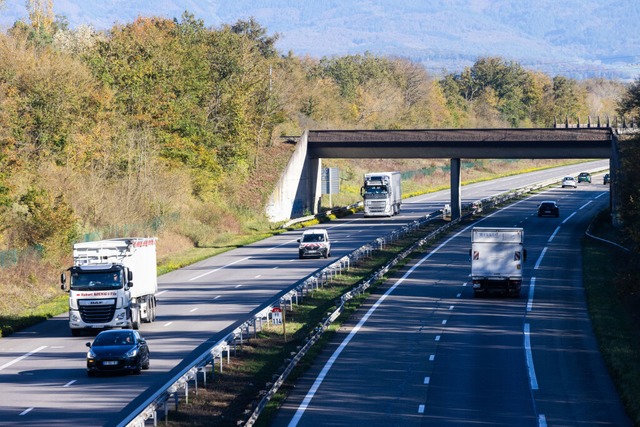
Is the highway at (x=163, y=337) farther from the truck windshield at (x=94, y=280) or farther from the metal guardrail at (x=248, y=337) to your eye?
the truck windshield at (x=94, y=280)

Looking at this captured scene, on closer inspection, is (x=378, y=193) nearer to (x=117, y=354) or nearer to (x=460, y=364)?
(x=460, y=364)

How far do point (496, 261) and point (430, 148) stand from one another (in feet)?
142

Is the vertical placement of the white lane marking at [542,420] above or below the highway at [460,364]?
below

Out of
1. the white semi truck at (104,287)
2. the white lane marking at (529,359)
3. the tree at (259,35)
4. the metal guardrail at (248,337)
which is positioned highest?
the tree at (259,35)

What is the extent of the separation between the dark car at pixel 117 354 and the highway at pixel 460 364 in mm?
5074

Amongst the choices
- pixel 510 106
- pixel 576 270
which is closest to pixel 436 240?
pixel 576 270

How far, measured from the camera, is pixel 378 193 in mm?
95062

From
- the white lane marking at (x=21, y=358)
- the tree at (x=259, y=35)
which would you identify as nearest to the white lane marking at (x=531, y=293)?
the white lane marking at (x=21, y=358)

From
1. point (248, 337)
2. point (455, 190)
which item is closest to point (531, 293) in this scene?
point (248, 337)

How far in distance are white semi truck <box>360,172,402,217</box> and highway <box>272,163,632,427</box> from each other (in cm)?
3725

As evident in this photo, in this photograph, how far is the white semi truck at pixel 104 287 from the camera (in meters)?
38.2

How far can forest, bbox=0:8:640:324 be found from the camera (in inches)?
2226

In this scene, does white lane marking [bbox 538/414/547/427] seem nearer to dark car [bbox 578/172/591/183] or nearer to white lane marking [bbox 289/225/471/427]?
white lane marking [bbox 289/225/471/427]

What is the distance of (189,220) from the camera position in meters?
80.3
